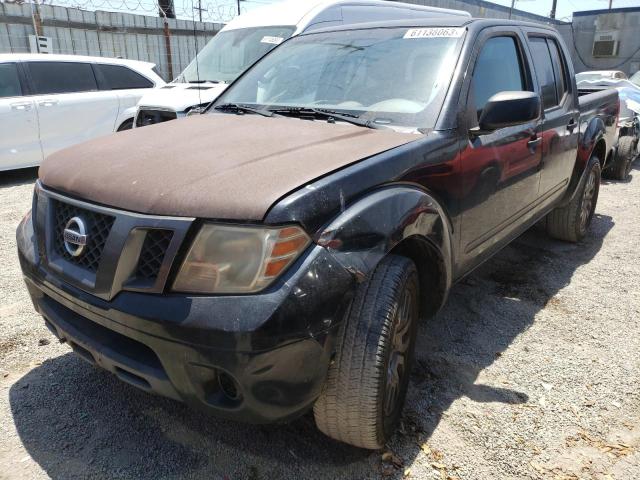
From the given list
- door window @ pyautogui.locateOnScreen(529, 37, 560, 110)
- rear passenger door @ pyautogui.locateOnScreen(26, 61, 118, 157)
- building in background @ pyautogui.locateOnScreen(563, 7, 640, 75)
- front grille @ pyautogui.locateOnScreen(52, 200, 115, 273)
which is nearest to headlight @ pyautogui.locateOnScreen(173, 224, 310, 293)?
front grille @ pyautogui.locateOnScreen(52, 200, 115, 273)

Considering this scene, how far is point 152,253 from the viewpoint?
5.96 ft

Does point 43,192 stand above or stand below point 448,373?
above

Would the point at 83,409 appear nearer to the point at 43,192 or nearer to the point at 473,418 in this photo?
the point at 43,192

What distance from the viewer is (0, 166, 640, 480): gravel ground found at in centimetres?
219

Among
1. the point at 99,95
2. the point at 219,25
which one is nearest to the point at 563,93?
the point at 99,95

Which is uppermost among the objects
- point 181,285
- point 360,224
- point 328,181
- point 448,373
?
point 328,181

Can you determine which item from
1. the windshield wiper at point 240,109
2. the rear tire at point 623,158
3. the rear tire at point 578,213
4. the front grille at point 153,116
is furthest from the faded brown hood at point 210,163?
the rear tire at point 623,158

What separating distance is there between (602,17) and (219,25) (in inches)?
781

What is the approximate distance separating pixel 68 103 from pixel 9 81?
72cm

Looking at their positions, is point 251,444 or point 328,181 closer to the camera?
point 328,181

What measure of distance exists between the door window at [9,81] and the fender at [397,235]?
6.45 metres

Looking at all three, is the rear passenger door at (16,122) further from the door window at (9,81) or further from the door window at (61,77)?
the door window at (61,77)

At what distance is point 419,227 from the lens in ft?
7.39

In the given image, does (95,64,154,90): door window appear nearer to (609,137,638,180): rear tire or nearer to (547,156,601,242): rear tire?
(547,156,601,242): rear tire
